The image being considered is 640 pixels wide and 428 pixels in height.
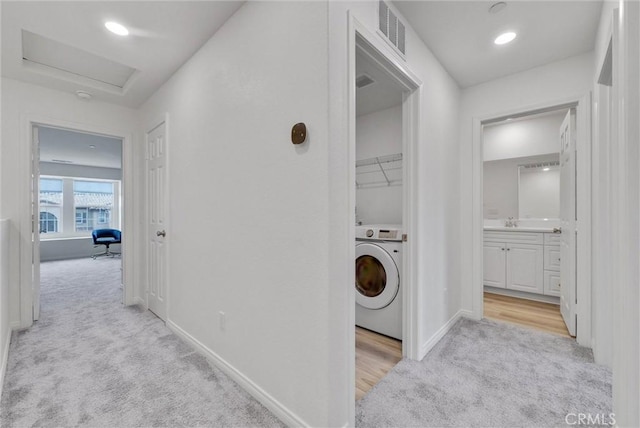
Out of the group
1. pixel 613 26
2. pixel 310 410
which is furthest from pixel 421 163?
A: pixel 310 410

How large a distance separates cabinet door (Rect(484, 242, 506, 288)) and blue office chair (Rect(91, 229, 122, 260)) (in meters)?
7.86

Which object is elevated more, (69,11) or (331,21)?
(69,11)

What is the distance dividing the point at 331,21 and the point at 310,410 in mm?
1817

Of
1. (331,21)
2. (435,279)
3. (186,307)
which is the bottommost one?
(186,307)

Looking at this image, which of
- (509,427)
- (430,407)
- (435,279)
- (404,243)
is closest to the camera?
(509,427)

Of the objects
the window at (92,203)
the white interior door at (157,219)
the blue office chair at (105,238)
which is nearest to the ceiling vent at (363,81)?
the white interior door at (157,219)

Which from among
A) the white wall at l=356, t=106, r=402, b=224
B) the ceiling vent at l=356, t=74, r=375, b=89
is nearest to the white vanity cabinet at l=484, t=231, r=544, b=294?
the white wall at l=356, t=106, r=402, b=224

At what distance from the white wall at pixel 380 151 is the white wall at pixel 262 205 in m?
1.97

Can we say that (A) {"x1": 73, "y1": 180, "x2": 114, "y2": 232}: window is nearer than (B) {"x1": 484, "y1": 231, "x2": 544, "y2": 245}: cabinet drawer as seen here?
No

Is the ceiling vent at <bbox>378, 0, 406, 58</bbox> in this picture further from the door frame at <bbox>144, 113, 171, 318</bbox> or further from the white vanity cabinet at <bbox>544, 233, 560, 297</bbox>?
the white vanity cabinet at <bbox>544, 233, 560, 297</bbox>

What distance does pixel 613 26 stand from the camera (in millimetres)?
1332

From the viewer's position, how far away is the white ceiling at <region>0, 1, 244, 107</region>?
172cm

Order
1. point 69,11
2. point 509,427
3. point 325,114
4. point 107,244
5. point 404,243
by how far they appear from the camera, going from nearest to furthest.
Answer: point 325,114, point 509,427, point 69,11, point 404,243, point 107,244

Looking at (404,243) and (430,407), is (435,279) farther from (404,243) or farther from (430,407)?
(430,407)
